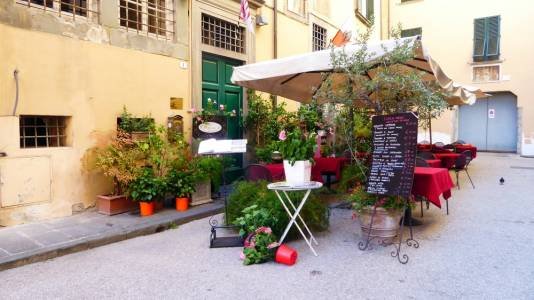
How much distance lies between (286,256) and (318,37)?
9156 millimetres

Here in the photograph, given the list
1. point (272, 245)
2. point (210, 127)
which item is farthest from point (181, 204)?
point (272, 245)

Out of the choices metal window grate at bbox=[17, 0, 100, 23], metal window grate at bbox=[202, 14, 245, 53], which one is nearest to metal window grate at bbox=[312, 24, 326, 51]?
metal window grate at bbox=[202, 14, 245, 53]

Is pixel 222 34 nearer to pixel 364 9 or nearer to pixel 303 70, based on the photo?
pixel 303 70

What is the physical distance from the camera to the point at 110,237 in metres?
4.83

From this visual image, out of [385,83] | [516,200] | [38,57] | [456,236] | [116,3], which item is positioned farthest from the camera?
[516,200]

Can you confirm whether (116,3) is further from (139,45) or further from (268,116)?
(268,116)

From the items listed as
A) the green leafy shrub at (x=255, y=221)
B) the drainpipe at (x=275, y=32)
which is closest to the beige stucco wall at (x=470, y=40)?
the drainpipe at (x=275, y=32)

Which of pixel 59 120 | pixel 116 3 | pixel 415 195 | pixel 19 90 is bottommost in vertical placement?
pixel 415 195

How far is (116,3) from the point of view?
6285 mm

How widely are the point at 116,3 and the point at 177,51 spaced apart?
1.31m

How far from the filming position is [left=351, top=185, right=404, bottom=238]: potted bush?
4.46m

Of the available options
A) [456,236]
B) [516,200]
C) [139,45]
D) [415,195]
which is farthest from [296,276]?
[516,200]

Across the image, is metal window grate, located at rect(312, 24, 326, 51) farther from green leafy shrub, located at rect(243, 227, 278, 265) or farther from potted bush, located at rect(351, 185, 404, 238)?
green leafy shrub, located at rect(243, 227, 278, 265)

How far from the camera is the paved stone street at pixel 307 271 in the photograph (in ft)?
11.2
